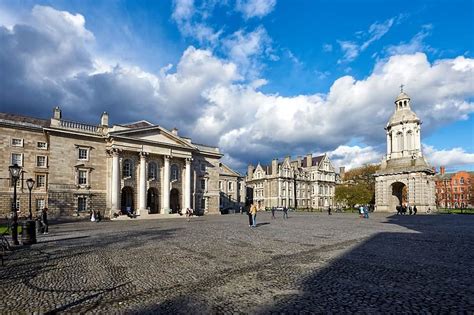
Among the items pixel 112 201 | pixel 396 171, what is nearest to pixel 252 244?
pixel 112 201

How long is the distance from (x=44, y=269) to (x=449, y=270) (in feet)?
39.4

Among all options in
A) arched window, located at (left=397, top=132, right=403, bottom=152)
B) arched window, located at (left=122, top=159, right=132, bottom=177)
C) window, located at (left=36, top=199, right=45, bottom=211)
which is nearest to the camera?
window, located at (left=36, top=199, right=45, bottom=211)

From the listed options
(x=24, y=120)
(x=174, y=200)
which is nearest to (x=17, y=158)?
(x=24, y=120)

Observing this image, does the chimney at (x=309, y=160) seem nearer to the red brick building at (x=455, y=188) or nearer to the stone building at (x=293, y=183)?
the stone building at (x=293, y=183)

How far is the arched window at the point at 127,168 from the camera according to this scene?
133 feet

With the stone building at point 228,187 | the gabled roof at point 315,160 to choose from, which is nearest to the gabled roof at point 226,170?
the stone building at point 228,187

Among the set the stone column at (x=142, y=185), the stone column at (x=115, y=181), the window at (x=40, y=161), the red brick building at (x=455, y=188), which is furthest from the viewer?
the red brick building at (x=455, y=188)

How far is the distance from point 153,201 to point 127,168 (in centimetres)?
744

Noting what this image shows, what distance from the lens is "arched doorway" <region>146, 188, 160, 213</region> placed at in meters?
44.3

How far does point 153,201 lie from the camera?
45500 millimetres

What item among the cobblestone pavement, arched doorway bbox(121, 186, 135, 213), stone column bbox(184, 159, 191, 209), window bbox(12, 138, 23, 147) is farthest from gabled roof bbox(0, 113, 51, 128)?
the cobblestone pavement

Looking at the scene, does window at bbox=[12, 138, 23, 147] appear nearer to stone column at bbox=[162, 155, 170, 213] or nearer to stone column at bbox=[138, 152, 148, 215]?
stone column at bbox=[138, 152, 148, 215]

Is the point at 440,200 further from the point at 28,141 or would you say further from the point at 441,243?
the point at 28,141

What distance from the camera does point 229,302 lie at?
5.94 m
